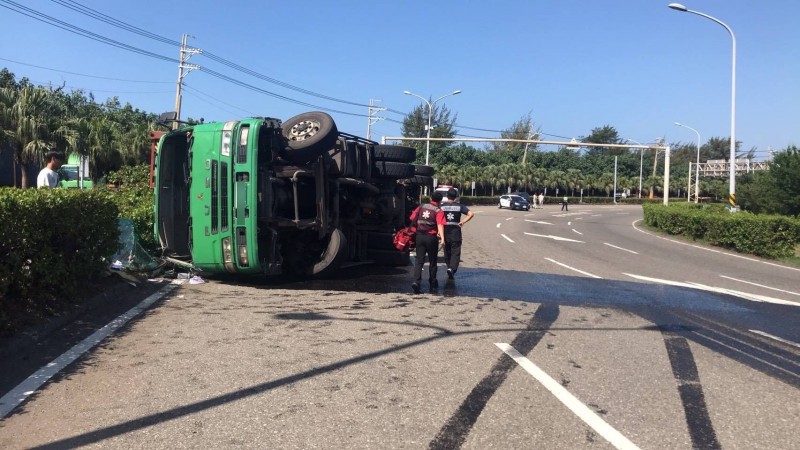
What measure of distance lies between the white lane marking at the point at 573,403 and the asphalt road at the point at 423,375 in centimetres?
2

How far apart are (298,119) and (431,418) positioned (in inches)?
264

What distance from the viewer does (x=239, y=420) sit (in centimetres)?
413

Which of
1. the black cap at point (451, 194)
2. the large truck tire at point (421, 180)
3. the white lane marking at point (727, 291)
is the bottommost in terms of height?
the white lane marking at point (727, 291)

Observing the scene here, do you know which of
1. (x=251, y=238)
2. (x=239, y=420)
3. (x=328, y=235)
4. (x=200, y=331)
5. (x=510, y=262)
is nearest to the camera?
(x=239, y=420)

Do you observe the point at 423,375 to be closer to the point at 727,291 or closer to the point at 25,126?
the point at 727,291

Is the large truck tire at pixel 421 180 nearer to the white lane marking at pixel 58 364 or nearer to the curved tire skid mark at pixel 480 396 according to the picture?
the curved tire skid mark at pixel 480 396

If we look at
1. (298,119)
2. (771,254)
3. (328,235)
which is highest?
(298,119)

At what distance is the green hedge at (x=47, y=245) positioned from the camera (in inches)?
234

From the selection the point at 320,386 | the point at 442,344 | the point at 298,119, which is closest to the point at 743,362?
the point at 442,344

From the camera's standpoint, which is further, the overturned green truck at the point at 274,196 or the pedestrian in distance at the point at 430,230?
the pedestrian in distance at the point at 430,230

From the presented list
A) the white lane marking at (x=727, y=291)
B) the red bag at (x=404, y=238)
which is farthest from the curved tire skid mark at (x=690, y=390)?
the red bag at (x=404, y=238)

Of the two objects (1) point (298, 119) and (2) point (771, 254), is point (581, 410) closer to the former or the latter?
(1) point (298, 119)

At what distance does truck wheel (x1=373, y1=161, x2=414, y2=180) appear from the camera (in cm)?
1134

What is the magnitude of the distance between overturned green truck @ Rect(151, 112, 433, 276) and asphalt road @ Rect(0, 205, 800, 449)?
2.01 feet
